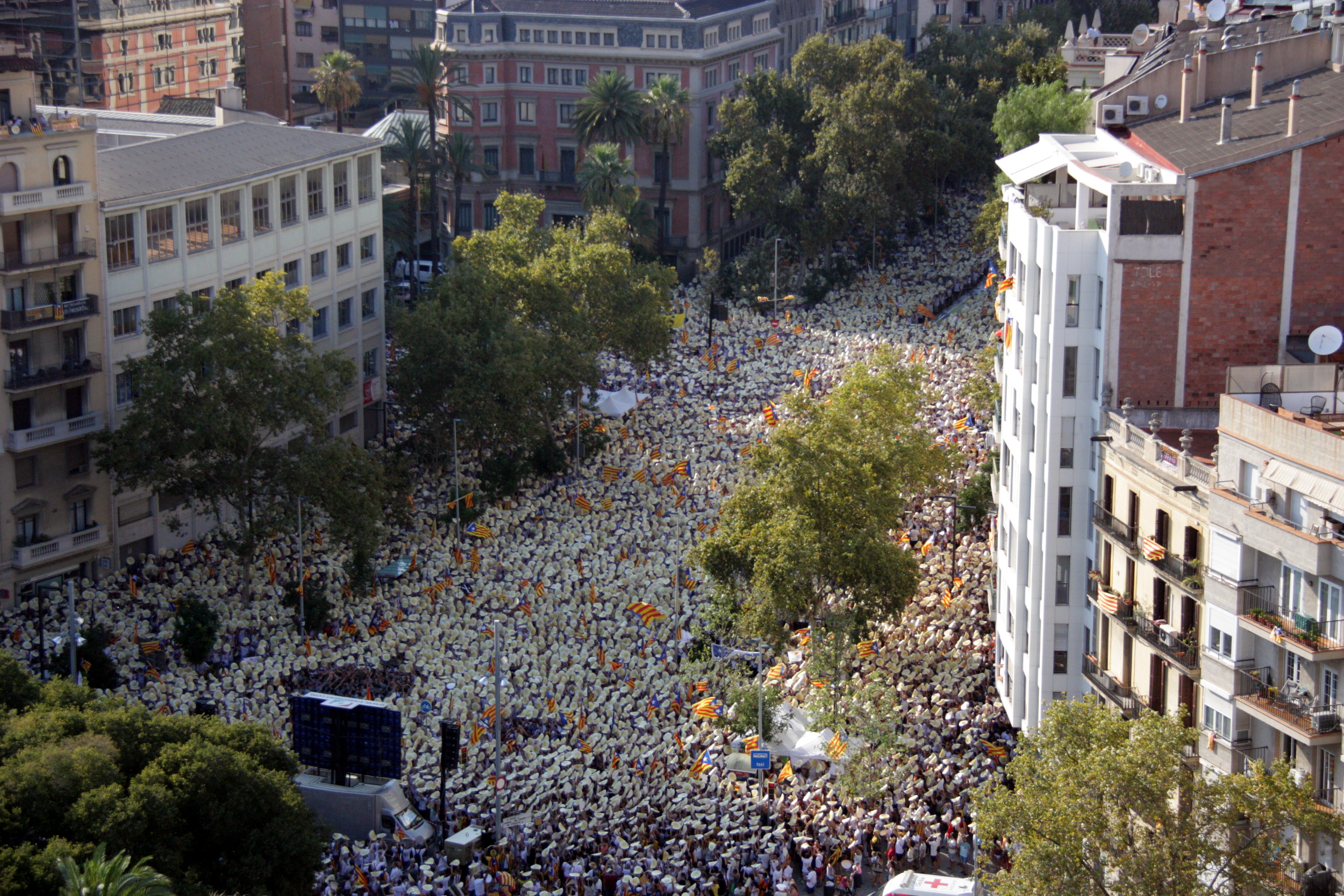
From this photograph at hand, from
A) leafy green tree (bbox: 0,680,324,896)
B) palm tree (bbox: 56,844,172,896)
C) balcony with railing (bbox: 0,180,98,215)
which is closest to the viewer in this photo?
palm tree (bbox: 56,844,172,896)

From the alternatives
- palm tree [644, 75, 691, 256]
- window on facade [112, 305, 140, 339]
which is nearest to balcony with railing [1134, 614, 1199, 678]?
window on facade [112, 305, 140, 339]

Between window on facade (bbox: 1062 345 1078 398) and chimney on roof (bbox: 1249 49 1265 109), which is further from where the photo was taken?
chimney on roof (bbox: 1249 49 1265 109)

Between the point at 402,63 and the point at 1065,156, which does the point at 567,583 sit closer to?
the point at 1065,156

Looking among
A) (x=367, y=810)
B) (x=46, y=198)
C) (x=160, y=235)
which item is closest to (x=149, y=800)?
→ (x=367, y=810)

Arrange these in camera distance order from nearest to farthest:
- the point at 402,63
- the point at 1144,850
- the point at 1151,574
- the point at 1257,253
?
the point at 1144,850, the point at 1151,574, the point at 1257,253, the point at 402,63

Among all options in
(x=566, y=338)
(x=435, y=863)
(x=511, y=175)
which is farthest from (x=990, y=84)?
(x=435, y=863)

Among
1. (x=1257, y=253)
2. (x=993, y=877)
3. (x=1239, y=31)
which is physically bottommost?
(x=993, y=877)

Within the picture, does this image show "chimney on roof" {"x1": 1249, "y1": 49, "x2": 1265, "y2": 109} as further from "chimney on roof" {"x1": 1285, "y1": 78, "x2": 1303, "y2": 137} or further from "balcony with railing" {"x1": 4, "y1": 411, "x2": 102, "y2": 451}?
"balcony with railing" {"x1": 4, "y1": 411, "x2": 102, "y2": 451}
